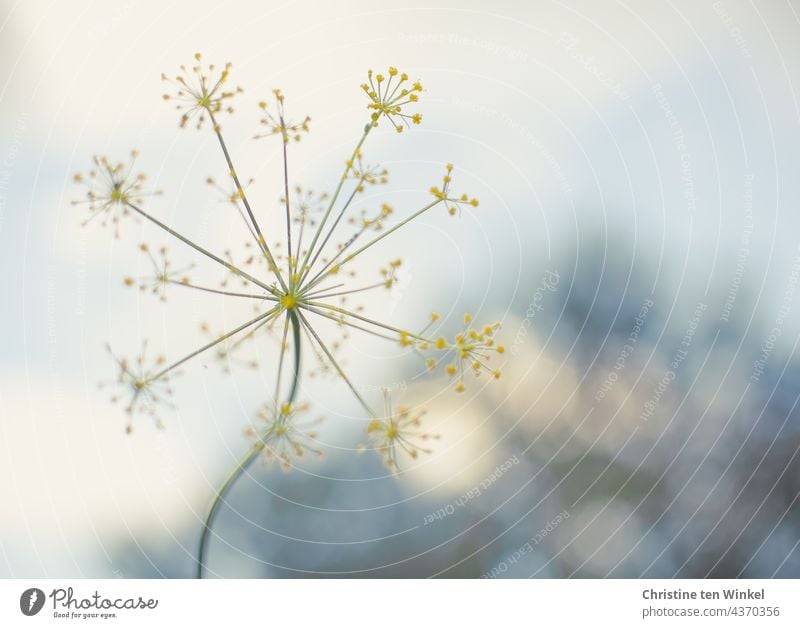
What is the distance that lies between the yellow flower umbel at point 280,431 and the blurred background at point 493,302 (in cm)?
28

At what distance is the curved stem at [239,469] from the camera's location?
1.56 m

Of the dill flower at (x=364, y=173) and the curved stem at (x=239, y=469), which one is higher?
the dill flower at (x=364, y=173)

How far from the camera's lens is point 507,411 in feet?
8.84

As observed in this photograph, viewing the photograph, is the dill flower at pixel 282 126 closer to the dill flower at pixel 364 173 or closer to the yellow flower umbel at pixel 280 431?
the dill flower at pixel 364 173

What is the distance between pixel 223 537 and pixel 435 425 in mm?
855
